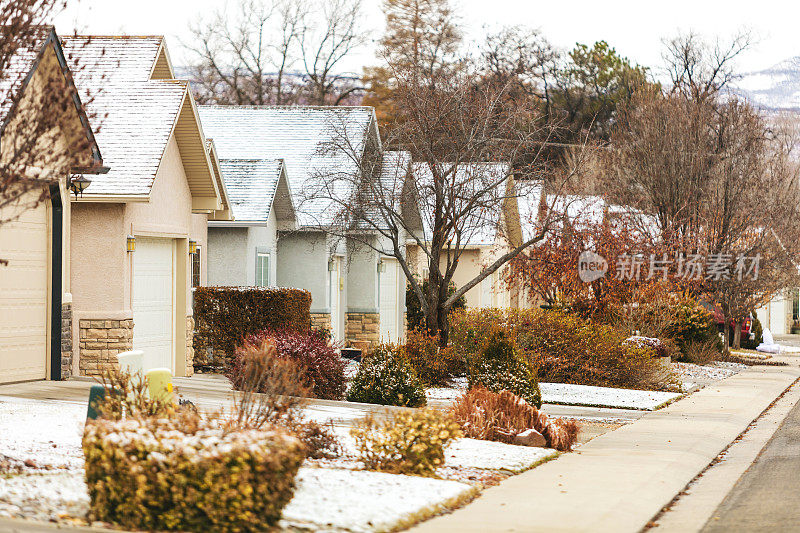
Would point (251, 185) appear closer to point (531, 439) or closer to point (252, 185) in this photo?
point (252, 185)

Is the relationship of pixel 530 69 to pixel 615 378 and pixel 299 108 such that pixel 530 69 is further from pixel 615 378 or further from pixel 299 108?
pixel 615 378

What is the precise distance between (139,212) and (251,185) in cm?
687

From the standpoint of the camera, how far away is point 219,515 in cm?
780

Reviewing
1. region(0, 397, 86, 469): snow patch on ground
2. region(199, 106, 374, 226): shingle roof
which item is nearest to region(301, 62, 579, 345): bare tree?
region(199, 106, 374, 226): shingle roof

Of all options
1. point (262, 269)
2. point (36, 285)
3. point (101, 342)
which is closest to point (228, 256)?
point (262, 269)

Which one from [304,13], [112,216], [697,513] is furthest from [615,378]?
[304,13]

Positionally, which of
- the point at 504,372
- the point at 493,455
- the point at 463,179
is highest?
the point at 463,179

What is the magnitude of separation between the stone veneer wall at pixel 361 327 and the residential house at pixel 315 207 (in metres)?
0.03

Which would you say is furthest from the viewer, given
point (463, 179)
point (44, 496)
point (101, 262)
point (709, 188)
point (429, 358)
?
point (709, 188)

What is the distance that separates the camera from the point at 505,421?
14234 millimetres

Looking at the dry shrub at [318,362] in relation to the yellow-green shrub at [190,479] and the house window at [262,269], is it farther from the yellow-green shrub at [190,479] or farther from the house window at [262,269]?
the yellow-green shrub at [190,479]

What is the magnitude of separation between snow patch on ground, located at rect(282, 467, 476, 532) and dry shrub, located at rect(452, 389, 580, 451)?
3446 millimetres

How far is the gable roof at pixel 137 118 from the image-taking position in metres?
17.7

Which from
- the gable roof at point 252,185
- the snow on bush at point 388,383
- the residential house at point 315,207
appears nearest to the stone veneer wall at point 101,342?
the snow on bush at point 388,383
